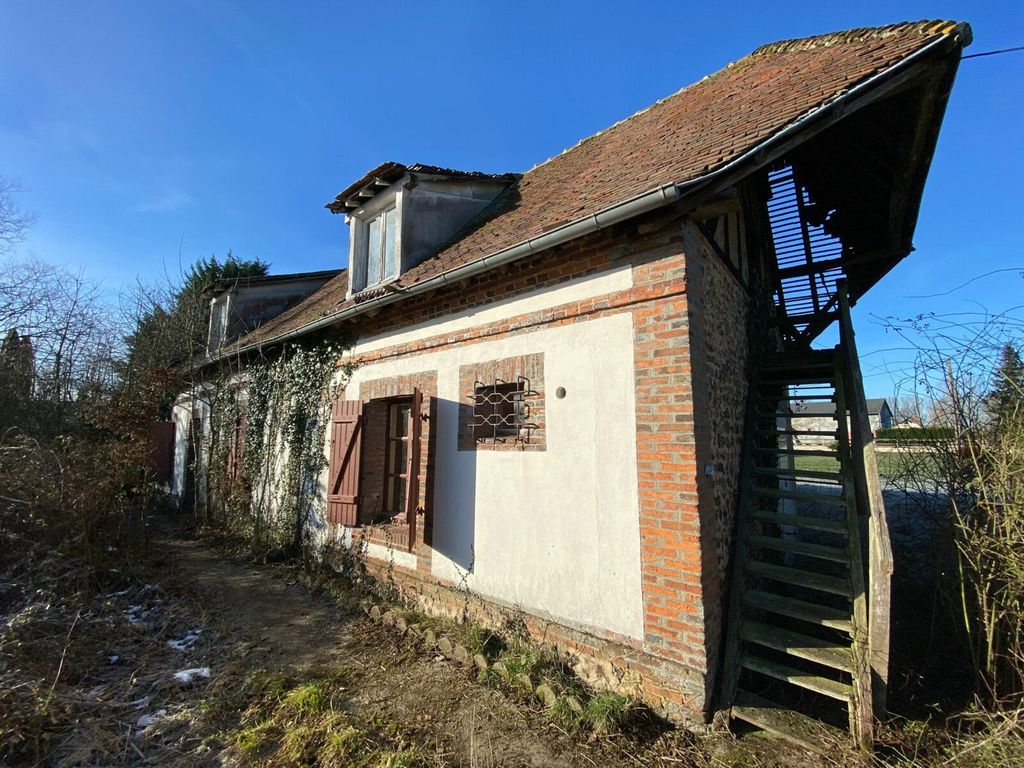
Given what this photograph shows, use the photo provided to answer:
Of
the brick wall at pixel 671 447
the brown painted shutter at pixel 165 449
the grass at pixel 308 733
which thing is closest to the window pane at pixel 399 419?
the brick wall at pixel 671 447

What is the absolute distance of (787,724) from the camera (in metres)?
3.38

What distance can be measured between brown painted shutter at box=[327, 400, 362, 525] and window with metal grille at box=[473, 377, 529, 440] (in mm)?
1858

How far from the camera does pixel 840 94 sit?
3.71m

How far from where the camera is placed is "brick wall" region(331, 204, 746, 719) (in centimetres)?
351

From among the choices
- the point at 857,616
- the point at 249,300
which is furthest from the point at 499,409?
the point at 249,300

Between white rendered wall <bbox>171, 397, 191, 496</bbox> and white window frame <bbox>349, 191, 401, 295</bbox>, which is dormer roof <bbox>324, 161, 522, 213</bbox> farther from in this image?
white rendered wall <bbox>171, 397, 191, 496</bbox>

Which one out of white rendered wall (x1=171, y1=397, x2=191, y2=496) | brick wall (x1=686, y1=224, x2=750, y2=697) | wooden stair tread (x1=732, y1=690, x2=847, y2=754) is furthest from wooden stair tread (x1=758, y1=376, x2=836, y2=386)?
white rendered wall (x1=171, y1=397, x2=191, y2=496)

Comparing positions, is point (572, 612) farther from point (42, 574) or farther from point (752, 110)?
point (42, 574)

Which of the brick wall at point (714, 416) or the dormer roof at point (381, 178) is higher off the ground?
the dormer roof at point (381, 178)

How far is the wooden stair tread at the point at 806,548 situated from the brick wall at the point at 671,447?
1.16ft

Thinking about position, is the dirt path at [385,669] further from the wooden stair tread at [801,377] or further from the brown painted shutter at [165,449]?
the brown painted shutter at [165,449]

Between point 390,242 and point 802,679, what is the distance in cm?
704

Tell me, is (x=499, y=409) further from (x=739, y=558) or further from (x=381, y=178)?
(x=381, y=178)

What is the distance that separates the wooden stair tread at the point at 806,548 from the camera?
402 cm
